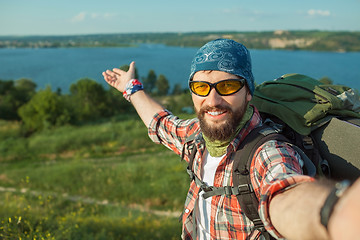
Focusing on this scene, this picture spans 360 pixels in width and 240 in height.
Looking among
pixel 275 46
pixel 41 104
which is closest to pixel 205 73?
pixel 41 104

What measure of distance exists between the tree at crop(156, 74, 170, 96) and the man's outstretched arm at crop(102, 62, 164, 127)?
162 ft

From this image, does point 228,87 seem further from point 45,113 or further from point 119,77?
point 45,113

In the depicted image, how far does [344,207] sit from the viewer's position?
80 centimetres

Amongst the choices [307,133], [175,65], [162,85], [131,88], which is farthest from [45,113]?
[307,133]

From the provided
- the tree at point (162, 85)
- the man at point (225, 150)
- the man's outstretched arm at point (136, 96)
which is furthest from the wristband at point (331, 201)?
the tree at point (162, 85)

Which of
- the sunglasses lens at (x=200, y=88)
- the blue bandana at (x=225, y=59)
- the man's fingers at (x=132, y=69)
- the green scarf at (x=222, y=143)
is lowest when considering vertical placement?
the green scarf at (x=222, y=143)

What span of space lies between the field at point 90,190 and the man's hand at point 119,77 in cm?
180

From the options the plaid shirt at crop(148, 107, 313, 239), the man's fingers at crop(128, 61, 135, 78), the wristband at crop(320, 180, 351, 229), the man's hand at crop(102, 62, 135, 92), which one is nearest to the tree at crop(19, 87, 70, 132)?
the man's hand at crop(102, 62, 135, 92)

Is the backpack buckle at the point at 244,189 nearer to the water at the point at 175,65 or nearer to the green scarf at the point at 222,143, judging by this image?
the green scarf at the point at 222,143

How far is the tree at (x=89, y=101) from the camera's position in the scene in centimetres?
3911

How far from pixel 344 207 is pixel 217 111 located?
133 centimetres

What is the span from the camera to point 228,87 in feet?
6.77

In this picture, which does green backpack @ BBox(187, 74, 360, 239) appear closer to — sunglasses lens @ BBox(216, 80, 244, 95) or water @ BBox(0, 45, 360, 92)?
sunglasses lens @ BBox(216, 80, 244, 95)

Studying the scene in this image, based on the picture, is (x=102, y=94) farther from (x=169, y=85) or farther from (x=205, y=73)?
(x=205, y=73)
